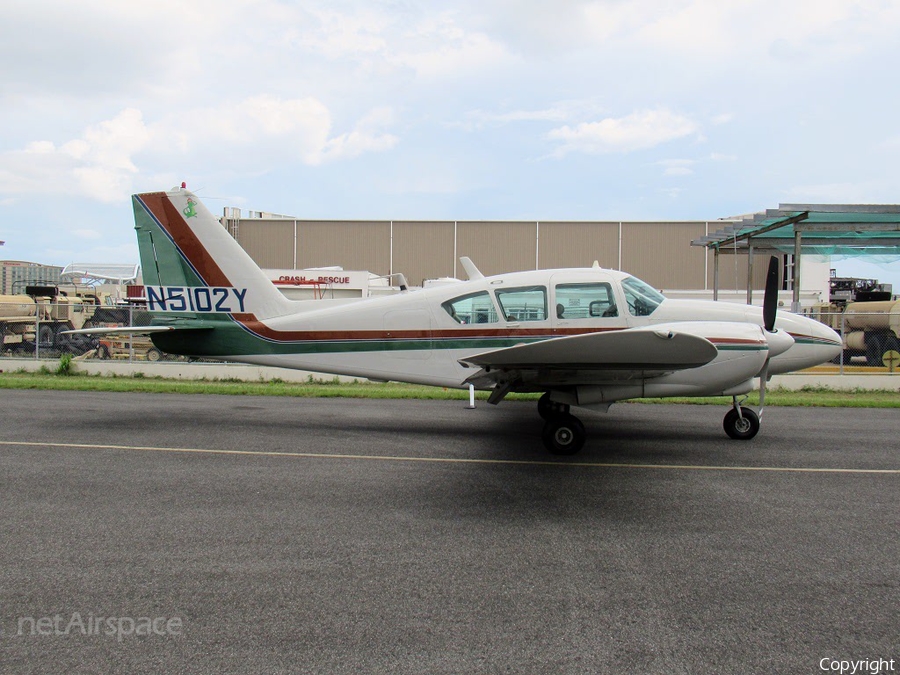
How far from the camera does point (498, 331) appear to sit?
8.05 metres

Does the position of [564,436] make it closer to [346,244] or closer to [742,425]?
[742,425]

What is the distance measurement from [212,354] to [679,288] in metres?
32.3

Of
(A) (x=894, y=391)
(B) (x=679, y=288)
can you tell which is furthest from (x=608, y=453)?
(B) (x=679, y=288)

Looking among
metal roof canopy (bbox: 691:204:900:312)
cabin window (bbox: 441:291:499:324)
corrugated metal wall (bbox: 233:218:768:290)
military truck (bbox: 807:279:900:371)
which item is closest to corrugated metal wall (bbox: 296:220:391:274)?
corrugated metal wall (bbox: 233:218:768:290)

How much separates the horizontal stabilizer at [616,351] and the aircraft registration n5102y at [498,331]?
0.6 inches

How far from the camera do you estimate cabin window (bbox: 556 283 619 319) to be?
7.75 meters

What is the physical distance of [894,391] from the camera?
14547mm

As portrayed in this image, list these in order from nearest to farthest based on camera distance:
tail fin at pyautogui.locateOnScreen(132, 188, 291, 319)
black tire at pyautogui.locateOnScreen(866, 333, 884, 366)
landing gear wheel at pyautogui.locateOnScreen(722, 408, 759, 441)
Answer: landing gear wheel at pyautogui.locateOnScreen(722, 408, 759, 441)
tail fin at pyautogui.locateOnScreen(132, 188, 291, 319)
black tire at pyautogui.locateOnScreen(866, 333, 884, 366)

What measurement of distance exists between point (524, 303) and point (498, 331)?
48 centimetres

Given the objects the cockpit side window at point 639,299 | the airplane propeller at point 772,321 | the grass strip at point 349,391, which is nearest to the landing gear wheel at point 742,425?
the airplane propeller at point 772,321

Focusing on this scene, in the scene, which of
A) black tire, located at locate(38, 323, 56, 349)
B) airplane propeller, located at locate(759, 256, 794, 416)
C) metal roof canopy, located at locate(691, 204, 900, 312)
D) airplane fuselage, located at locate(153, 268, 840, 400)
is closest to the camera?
airplane fuselage, located at locate(153, 268, 840, 400)

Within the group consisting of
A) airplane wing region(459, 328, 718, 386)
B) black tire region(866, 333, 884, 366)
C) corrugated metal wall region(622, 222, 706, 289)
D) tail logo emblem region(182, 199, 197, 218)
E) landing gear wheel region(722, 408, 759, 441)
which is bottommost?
landing gear wheel region(722, 408, 759, 441)

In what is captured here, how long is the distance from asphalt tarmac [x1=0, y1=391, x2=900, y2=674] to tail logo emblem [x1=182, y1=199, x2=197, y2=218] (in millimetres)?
3420

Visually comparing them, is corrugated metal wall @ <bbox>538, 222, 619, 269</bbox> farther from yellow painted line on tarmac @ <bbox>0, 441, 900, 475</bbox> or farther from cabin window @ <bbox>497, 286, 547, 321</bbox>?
yellow painted line on tarmac @ <bbox>0, 441, 900, 475</bbox>
